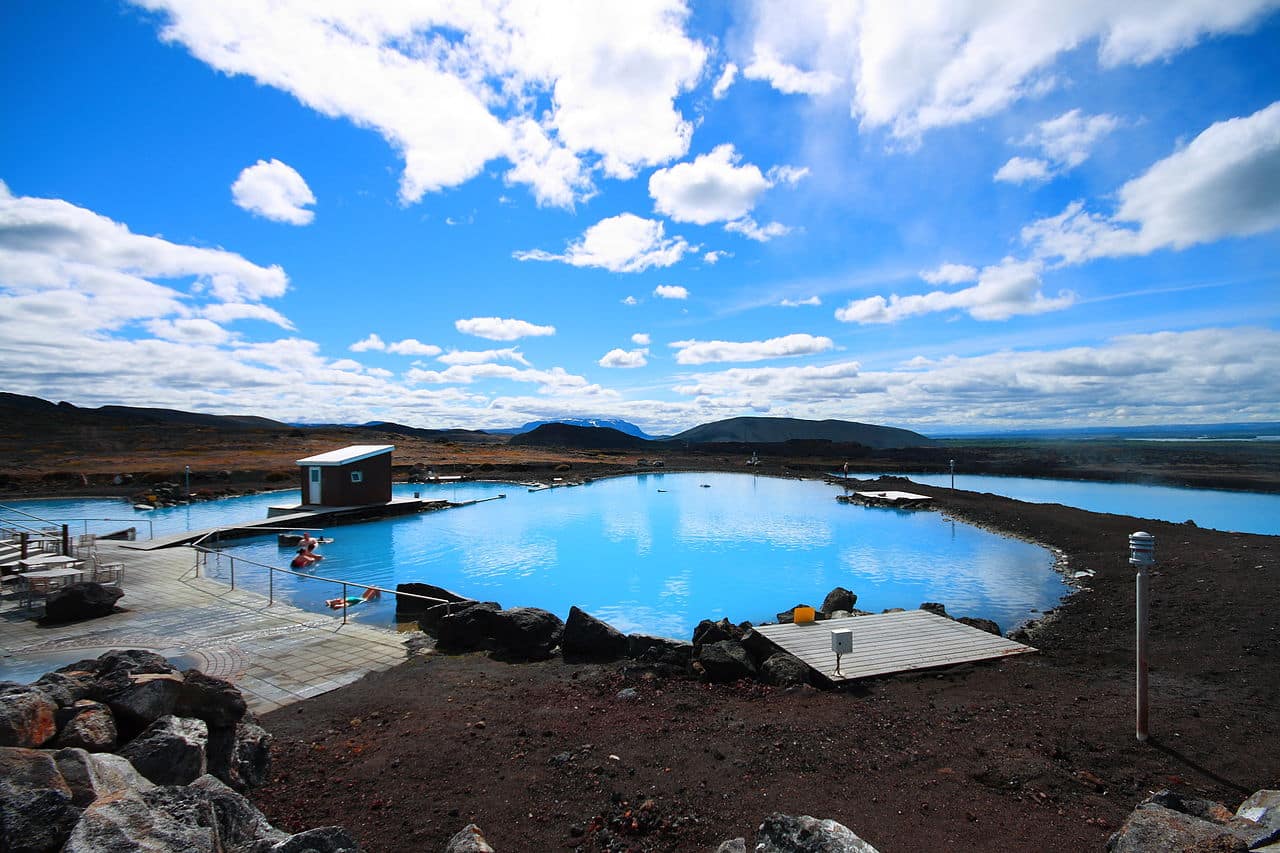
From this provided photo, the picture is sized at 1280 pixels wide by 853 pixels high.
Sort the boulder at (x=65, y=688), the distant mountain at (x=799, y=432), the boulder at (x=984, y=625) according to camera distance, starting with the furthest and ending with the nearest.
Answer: the distant mountain at (x=799, y=432) < the boulder at (x=984, y=625) < the boulder at (x=65, y=688)

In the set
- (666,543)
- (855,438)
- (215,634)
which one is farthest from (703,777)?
(855,438)

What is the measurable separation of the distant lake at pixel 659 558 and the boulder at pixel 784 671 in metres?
6.44

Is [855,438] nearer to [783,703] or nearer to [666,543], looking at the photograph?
[666,543]

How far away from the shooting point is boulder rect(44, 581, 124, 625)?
971 cm

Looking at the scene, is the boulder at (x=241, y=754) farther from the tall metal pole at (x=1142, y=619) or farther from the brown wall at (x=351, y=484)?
the brown wall at (x=351, y=484)

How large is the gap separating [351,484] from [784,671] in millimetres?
25212

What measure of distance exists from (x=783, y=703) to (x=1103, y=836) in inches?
136

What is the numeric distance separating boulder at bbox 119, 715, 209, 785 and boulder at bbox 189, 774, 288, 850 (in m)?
0.73

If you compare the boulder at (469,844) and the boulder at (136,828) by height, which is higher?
the boulder at (136,828)

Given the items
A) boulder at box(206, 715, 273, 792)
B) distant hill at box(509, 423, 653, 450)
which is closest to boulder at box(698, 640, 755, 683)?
boulder at box(206, 715, 273, 792)

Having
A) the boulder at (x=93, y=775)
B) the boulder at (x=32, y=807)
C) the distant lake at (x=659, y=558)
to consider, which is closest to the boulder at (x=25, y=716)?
the boulder at (x=93, y=775)

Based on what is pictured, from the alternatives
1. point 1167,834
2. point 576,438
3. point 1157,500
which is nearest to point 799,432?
point 576,438

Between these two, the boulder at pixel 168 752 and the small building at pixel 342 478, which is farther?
the small building at pixel 342 478

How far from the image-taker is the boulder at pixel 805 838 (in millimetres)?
3059
